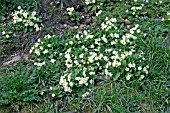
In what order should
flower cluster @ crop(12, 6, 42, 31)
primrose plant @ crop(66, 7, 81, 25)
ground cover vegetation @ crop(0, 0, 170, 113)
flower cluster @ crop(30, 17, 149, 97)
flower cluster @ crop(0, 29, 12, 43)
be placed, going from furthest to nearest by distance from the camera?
primrose plant @ crop(66, 7, 81, 25)
flower cluster @ crop(12, 6, 42, 31)
flower cluster @ crop(0, 29, 12, 43)
flower cluster @ crop(30, 17, 149, 97)
ground cover vegetation @ crop(0, 0, 170, 113)

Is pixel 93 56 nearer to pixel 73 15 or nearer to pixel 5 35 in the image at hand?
pixel 73 15

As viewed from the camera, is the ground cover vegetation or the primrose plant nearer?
the ground cover vegetation

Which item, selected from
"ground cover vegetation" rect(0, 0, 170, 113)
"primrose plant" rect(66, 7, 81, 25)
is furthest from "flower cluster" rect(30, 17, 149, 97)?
"primrose plant" rect(66, 7, 81, 25)

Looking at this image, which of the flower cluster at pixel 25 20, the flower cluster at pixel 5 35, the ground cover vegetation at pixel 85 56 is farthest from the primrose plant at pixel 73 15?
the flower cluster at pixel 5 35

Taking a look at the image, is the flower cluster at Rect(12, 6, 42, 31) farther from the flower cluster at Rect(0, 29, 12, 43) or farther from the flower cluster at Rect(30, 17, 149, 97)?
the flower cluster at Rect(30, 17, 149, 97)

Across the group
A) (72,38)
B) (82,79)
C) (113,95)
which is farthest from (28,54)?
(113,95)

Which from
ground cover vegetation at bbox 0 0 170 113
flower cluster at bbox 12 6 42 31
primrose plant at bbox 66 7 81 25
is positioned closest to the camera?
ground cover vegetation at bbox 0 0 170 113

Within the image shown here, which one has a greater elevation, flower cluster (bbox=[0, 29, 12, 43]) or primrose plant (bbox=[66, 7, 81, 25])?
primrose plant (bbox=[66, 7, 81, 25])

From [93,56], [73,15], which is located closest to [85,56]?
[93,56]
